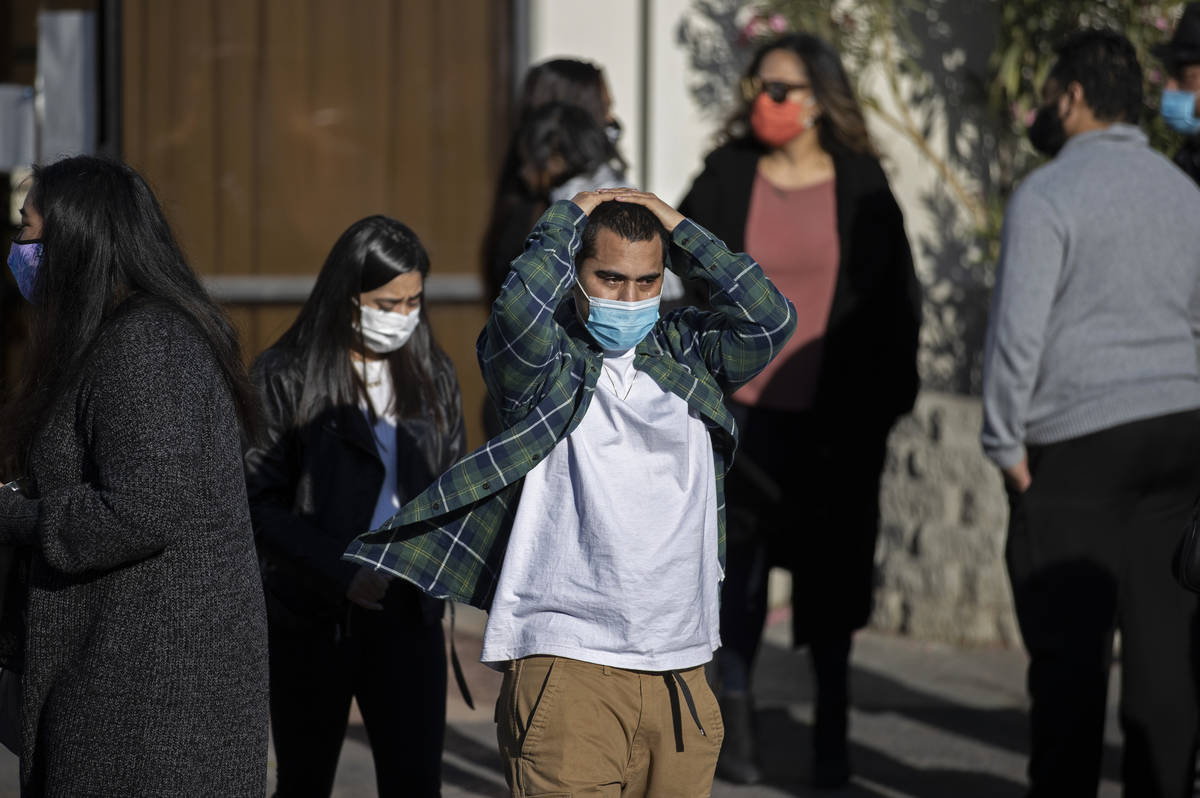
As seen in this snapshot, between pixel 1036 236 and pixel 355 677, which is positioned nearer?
pixel 355 677

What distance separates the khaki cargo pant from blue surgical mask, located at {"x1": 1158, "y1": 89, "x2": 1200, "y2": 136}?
2.65m

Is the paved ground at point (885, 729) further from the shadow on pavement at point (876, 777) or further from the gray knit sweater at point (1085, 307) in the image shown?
the gray knit sweater at point (1085, 307)

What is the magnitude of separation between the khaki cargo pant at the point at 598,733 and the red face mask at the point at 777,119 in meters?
2.23

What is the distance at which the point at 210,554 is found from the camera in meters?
2.51

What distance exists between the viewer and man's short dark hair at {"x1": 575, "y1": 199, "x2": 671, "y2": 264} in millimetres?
2926

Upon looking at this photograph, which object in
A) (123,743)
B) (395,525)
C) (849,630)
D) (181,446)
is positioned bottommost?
(849,630)

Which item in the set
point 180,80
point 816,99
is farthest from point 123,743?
point 180,80

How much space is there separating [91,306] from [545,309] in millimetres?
806


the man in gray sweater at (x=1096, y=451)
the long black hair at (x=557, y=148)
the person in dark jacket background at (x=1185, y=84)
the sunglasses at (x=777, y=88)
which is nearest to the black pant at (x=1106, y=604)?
the man in gray sweater at (x=1096, y=451)

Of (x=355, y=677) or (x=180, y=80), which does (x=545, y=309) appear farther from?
(x=180, y=80)

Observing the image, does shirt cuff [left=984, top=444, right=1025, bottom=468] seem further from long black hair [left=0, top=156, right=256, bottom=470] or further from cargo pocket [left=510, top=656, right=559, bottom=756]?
long black hair [left=0, top=156, right=256, bottom=470]

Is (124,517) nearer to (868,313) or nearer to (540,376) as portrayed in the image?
(540,376)

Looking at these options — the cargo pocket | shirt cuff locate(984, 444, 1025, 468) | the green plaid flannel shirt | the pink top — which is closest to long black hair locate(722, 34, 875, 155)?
the pink top

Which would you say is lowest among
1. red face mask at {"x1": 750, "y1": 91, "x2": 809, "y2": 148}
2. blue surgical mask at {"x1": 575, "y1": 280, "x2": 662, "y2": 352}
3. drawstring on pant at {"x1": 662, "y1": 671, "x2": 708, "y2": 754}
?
drawstring on pant at {"x1": 662, "y1": 671, "x2": 708, "y2": 754}
